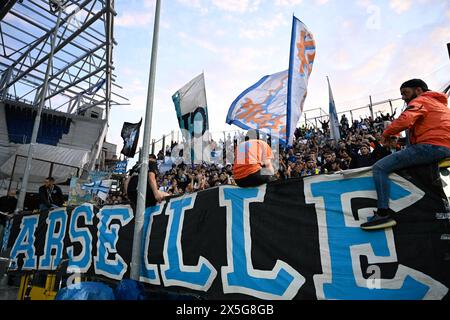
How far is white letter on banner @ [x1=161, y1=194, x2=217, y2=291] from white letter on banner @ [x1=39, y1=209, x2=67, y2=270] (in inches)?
115

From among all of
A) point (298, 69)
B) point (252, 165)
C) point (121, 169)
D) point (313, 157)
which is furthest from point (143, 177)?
point (121, 169)

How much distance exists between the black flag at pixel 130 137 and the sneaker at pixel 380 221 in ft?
39.2

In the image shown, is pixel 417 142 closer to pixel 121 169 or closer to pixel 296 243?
pixel 296 243

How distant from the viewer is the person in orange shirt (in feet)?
11.6

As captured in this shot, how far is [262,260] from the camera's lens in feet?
10.1

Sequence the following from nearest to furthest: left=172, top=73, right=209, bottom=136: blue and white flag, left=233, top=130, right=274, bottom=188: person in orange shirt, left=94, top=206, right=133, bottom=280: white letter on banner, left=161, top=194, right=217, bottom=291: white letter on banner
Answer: left=161, top=194, right=217, bottom=291: white letter on banner
left=233, top=130, right=274, bottom=188: person in orange shirt
left=94, top=206, right=133, bottom=280: white letter on banner
left=172, top=73, right=209, bottom=136: blue and white flag

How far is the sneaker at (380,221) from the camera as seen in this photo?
8.05ft

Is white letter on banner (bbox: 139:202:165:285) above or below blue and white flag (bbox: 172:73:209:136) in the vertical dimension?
below

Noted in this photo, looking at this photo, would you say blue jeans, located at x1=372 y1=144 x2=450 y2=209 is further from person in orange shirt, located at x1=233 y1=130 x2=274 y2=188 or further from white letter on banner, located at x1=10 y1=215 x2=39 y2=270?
white letter on banner, located at x1=10 y1=215 x2=39 y2=270

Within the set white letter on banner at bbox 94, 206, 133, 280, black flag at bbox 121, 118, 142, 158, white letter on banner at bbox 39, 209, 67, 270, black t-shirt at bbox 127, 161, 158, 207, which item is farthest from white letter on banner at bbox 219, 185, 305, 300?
black flag at bbox 121, 118, 142, 158

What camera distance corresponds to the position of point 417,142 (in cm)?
265

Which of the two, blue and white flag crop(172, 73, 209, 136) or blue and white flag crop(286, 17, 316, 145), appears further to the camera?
blue and white flag crop(172, 73, 209, 136)

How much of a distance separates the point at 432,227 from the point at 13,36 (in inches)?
904

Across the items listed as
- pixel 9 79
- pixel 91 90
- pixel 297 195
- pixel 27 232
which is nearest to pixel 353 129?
pixel 297 195
